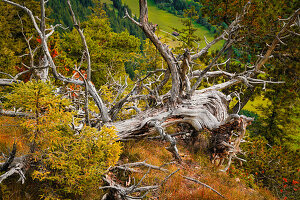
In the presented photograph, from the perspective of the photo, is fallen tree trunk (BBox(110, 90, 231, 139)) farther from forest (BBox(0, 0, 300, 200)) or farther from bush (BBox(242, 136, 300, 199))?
bush (BBox(242, 136, 300, 199))

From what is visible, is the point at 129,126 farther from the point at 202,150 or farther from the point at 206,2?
the point at 206,2

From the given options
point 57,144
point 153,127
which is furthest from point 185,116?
point 57,144

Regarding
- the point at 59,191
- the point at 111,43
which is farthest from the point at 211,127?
the point at 111,43

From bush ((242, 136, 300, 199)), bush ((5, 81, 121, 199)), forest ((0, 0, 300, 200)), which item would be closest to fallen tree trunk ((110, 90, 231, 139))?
forest ((0, 0, 300, 200))

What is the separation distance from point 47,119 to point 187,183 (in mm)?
3309

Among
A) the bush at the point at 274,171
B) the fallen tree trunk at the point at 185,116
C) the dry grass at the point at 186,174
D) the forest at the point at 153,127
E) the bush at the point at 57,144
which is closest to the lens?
the bush at the point at 57,144

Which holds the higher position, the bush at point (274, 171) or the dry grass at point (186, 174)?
the dry grass at point (186, 174)

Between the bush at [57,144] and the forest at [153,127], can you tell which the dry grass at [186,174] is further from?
the bush at [57,144]

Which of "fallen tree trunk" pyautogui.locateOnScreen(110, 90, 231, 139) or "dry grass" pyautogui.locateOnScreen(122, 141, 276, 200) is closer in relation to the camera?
"dry grass" pyautogui.locateOnScreen(122, 141, 276, 200)

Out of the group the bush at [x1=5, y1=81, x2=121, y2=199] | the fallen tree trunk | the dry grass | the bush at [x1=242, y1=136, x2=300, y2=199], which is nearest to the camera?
the bush at [x1=5, y1=81, x2=121, y2=199]

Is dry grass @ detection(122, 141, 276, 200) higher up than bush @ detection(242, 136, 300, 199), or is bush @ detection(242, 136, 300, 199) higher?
dry grass @ detection(122, 141, 276, 200)

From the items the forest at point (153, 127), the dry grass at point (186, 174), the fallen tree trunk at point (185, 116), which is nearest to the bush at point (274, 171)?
the forest at point (153, 127)

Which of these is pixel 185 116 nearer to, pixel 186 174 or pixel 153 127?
pixel 153 127

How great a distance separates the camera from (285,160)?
8086mm
